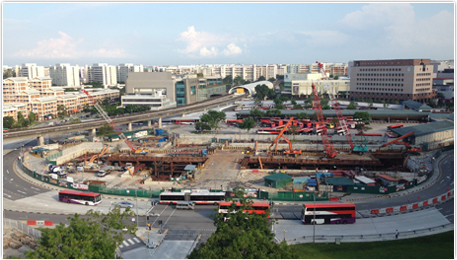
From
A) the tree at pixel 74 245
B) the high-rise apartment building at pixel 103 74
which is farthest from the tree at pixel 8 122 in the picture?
the high-rise apartment building at pixel 103 74

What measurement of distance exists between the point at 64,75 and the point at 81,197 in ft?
426

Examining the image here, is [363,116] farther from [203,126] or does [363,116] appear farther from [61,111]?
[61,111]

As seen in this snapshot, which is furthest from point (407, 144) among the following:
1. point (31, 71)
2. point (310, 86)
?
point (31, 71)

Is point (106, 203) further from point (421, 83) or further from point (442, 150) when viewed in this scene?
point (421, 83)

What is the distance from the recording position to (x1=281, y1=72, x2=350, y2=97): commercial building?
383 feet

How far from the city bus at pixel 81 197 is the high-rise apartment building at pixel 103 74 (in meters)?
136

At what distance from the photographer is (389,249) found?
2239 cm

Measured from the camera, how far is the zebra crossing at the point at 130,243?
2364 centimetres

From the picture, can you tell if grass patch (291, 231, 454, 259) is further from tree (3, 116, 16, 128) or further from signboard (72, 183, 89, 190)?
tree (3, 116, 16, 128)

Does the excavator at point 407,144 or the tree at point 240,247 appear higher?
the tree at point 240,247

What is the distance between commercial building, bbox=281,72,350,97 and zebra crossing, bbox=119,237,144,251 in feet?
313

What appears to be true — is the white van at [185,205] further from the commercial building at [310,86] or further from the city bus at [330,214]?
the commercial building at [310,86]

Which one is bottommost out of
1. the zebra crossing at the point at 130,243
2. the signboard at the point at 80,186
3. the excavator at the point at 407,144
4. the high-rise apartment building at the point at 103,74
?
the zebra crossing at the point at 130,243

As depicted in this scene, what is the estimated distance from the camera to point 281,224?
27.1 m
